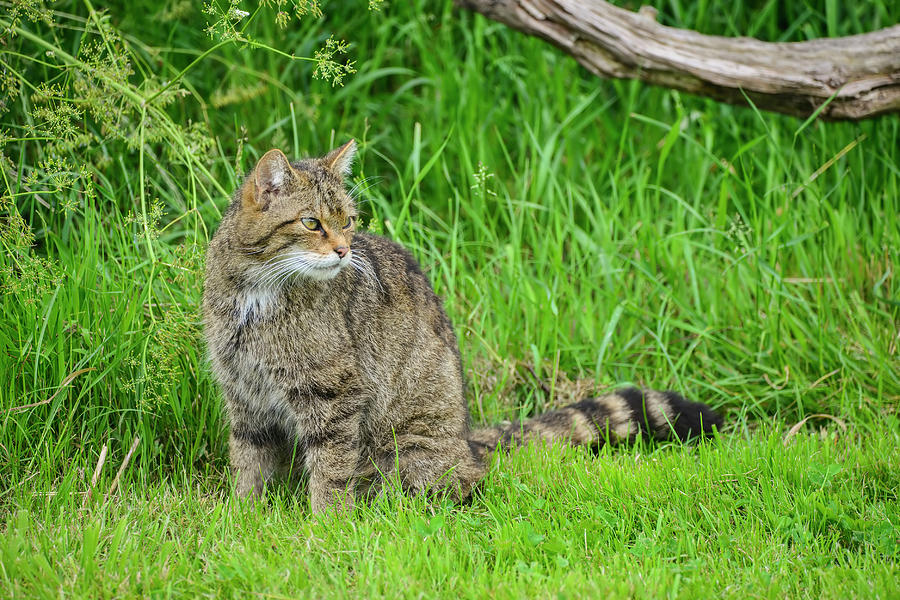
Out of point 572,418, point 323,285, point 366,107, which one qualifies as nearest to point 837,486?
point 572,418

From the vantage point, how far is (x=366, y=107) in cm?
636

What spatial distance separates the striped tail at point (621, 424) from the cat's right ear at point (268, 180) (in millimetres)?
1502

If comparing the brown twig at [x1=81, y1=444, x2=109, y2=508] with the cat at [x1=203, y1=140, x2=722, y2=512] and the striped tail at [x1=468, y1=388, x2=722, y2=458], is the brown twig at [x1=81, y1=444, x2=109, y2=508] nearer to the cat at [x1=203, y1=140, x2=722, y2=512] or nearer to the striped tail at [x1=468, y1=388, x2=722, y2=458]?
the cat at [x1=203, y1=140, x2=722, y2=512]

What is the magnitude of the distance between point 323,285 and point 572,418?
1400 mm

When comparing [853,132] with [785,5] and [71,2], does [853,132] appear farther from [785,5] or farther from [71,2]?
[71,2]

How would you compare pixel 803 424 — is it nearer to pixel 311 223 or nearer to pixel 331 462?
pixel 331 462

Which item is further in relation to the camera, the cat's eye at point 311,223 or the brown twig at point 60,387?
the brown twig at point 60,387

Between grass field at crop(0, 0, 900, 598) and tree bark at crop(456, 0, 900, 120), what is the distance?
350 mm

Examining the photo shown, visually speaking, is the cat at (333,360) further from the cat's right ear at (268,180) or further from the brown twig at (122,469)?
the brown twig at (122,469)

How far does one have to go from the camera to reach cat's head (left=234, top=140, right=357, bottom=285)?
146 inches

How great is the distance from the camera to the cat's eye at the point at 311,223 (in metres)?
3.75

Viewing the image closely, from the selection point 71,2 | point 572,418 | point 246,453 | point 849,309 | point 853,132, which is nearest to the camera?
point 246,453

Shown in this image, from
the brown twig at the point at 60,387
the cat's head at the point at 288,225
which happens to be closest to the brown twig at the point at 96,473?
the brown twig at the point at 60,387

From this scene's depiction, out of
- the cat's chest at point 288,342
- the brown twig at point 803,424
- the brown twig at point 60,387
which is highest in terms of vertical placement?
the cat's chest at point 288,342
